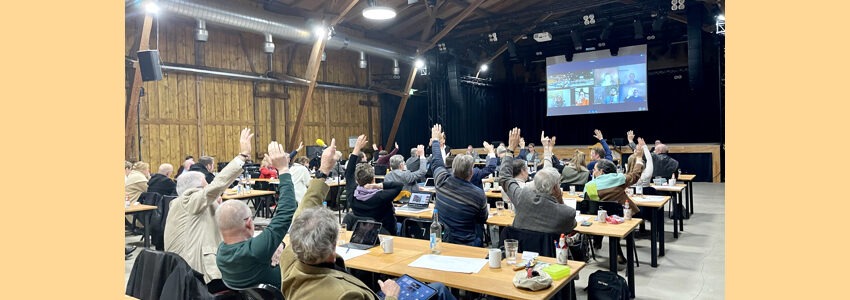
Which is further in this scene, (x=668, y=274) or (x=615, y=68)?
(x=615, y=68)

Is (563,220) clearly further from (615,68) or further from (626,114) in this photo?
(626,114)

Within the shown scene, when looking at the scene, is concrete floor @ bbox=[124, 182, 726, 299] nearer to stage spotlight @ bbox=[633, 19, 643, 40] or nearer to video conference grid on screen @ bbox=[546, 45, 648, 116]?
stage spotlight @ bbox=[633, 19, 643, 40]

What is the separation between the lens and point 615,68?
14.3 metres

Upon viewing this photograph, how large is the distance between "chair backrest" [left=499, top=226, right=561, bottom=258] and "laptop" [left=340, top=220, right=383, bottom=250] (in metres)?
0.86

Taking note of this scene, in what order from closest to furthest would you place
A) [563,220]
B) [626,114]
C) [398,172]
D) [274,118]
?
[563,220] < [398,172] < [274,118] < [626,114]

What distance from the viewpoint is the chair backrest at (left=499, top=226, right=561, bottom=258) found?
347cm

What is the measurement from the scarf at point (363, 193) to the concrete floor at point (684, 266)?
187 cm

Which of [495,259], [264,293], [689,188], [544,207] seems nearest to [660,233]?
[544,207]

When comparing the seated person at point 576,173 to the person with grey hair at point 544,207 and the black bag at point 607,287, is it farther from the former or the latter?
the black bag at point 607,287

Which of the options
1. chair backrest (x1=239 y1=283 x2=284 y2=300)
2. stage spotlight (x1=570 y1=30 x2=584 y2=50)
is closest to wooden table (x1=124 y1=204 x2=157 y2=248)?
chair backrest (x1=239 y1=283 x2=284 y2=300)

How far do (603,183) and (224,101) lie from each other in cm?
1022

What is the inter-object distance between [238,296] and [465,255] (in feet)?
4.50

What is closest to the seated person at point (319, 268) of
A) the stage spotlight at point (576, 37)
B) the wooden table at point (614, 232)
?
the wooden table at point (614, 232)

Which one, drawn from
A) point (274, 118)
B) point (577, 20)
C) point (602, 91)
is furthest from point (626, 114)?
point (274, 118)
